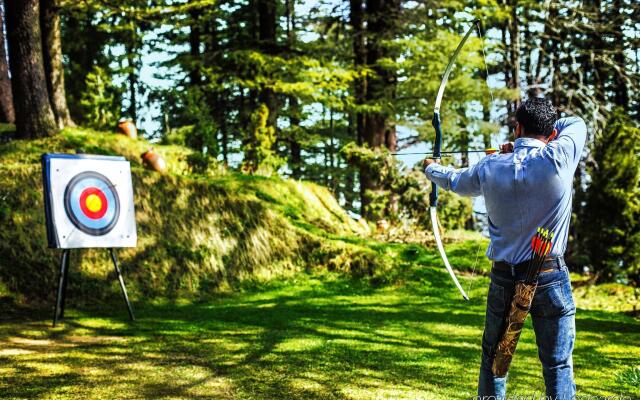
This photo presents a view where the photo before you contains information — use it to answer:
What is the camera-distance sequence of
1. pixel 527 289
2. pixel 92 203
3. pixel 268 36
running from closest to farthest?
pixel 527 289 → pixel 92 203 → pixel 268 36

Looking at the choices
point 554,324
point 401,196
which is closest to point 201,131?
point 401,196

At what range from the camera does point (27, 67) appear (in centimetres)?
910

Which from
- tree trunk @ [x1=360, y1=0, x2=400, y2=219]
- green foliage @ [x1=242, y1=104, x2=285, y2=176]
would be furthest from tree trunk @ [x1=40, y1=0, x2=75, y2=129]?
tree trunk @ [x1=360, y1=0, x2=400, y2=219]

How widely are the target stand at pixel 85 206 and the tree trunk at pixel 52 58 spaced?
4.35m

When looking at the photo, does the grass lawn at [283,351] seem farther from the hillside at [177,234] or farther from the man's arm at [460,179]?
the man's arm at [460,179]

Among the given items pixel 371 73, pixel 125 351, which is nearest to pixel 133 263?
pixel 125 351

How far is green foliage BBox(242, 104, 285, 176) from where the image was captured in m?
12.0

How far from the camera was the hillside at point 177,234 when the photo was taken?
23.4 ft

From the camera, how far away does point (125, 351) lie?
4895mm

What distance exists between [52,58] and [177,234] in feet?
14.4

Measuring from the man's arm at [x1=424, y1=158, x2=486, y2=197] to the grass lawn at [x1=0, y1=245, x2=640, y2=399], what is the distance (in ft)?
4.78

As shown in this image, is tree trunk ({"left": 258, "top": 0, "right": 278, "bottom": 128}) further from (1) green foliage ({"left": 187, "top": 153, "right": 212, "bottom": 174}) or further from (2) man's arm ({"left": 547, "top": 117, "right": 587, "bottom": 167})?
(2) man's arm ({"left": 547, "top": 117, "right": 587, "bottom": 167})

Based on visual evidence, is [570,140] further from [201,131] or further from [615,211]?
[201,131]

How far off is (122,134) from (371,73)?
631 cm
